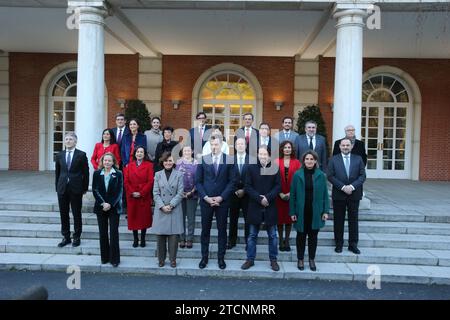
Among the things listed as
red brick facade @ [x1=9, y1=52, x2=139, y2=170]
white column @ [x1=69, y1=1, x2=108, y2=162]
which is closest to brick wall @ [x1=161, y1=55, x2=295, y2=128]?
red brick facade @ [x1=9, y1=52, x2=139, y2=170]

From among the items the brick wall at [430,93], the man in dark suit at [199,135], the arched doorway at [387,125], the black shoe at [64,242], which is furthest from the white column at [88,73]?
the arched doorway at [387,125]

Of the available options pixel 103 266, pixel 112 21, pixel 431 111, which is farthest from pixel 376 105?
pixel 103 266

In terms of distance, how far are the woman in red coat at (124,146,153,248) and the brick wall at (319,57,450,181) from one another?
31.0 ft

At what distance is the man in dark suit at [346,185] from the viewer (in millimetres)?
6340

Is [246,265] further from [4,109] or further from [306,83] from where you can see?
[4,109]

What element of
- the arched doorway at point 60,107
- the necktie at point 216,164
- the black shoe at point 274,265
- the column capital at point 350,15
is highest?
the column capital at point 350,15

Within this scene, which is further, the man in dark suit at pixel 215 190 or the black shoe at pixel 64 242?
the black shoe at pixel 64 242

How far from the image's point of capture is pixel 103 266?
5891 millimetres

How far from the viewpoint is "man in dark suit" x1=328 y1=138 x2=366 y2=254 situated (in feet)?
20.8

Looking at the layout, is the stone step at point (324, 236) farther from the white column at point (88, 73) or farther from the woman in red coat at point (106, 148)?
the white column at point (88, 73)

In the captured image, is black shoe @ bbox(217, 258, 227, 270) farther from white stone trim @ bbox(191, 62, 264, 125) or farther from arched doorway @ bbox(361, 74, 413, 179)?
arched doorway @ bbox(361, 74, 413, 179)

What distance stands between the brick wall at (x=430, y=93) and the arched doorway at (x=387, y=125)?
0.47 metres

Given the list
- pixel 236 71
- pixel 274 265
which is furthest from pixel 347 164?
pixel 236 71

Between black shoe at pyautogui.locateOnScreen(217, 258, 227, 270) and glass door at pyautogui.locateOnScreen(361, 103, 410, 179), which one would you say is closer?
black shoe at pyautogui.locateOnScreen(217, 258, 227, 270)
